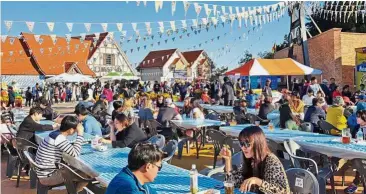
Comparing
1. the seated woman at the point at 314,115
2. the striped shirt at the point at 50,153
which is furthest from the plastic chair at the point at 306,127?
the striped shirt at the point at 50,153

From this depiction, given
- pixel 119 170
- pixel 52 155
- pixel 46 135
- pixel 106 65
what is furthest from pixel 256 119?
pixel 106 65

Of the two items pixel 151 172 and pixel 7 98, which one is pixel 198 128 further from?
pixel 7 98

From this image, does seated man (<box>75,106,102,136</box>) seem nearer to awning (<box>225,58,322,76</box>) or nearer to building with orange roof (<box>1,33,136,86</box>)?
awning (<box>225,58,322,76</box>)

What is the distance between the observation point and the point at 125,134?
5160mm

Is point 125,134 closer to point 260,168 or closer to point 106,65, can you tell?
point 260,168

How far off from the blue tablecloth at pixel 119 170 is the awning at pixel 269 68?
30.6 ft

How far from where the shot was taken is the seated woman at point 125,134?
16.6ft

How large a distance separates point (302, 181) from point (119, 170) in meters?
1.73

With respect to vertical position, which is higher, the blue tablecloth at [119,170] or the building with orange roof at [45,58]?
the building with orange roof at [45,58]

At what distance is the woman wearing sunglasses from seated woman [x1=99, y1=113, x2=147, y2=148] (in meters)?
2.24

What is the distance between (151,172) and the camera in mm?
2408

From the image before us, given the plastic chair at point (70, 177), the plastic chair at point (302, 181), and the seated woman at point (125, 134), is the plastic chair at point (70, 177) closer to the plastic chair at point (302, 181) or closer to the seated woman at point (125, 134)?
the seated woman at point (125, 134)

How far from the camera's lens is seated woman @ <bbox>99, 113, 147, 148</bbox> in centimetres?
505

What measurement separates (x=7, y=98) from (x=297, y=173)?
18.2 metres
